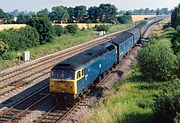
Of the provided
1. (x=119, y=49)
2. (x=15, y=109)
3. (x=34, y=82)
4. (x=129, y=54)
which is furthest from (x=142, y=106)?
(x=129, y=54)

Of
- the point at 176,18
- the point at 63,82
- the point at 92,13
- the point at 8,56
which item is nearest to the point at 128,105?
the point at 63,82

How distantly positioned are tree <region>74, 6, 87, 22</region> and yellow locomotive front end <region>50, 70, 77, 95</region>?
370 ft

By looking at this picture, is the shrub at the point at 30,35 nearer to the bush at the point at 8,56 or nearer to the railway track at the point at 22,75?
the bush at the point at 8,56

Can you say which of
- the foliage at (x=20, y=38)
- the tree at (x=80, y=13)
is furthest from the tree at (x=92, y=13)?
the foliage at (x=20, y=38)

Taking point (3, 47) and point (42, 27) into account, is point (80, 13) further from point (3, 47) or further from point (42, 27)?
point (3, 47)

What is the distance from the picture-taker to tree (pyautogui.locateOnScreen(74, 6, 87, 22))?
132m

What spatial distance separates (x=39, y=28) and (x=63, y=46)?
4.90 m

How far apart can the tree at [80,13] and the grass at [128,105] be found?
10762 centimetres

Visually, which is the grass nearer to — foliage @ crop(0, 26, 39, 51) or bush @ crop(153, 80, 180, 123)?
bush @ crop(153, 80, 180, 123)

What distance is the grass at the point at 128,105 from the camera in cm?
1575

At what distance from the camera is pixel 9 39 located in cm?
4294

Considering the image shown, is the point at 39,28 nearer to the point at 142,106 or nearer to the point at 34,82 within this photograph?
the point at 34,82

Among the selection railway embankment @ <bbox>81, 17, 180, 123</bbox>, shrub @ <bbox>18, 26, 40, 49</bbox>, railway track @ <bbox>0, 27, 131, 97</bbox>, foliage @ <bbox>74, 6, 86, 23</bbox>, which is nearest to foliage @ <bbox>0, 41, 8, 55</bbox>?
railway track @ <bbox>0, 27, 131, 97</bbox>

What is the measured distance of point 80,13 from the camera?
13162 cm
